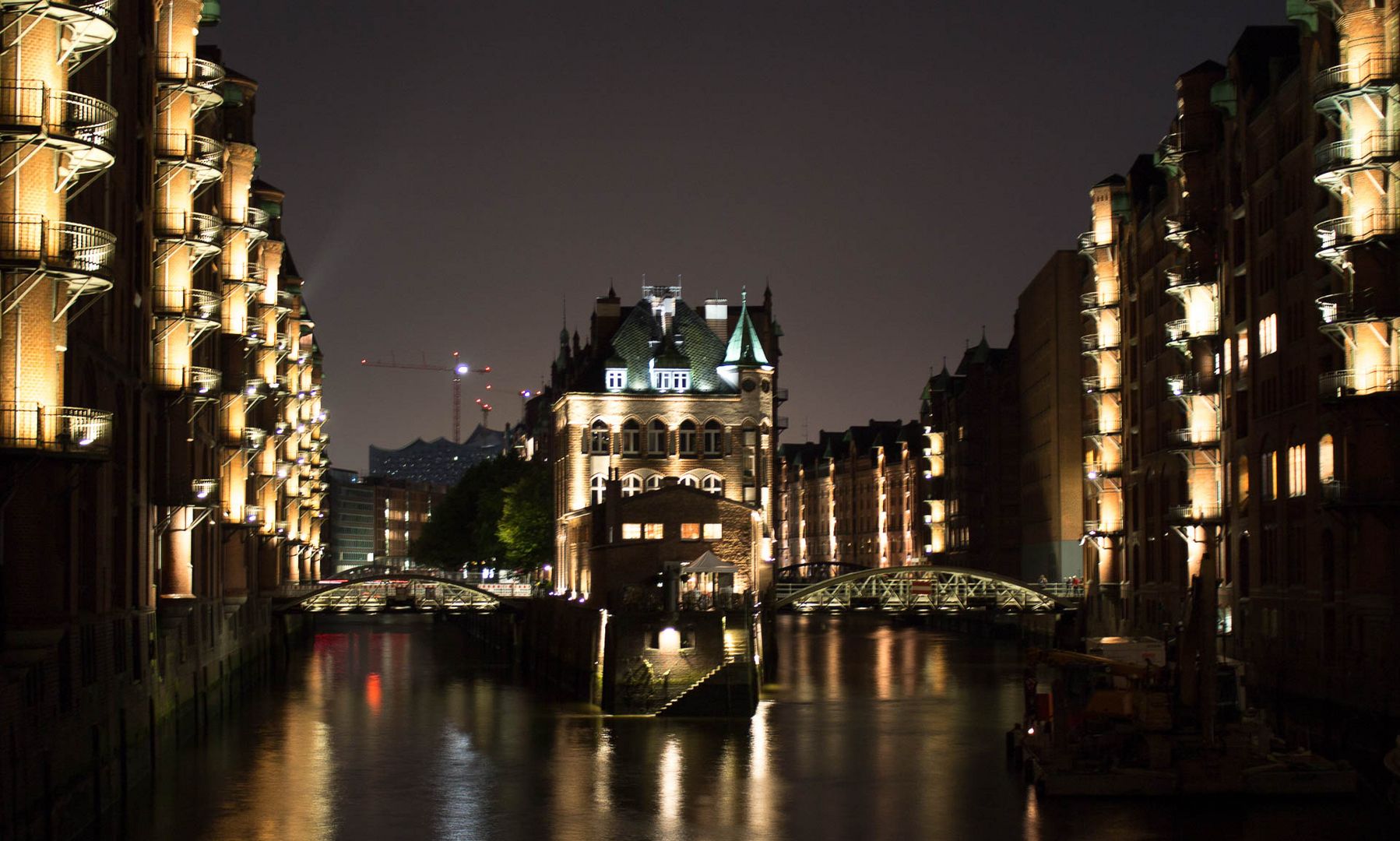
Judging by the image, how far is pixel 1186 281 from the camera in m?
78.0

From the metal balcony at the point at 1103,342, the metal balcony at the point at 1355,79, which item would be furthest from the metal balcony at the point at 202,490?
the metal balcony at the point at 1103,342

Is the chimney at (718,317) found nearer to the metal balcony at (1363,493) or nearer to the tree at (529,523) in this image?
the tree at (529,523)

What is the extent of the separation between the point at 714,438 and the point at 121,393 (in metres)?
57.2

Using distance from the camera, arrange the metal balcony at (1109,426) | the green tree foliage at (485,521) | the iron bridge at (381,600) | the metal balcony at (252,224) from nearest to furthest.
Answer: the metal balcony at (252,224) < the metal balcony at (1109,426) < the iron bridge at (381,600) < the green tree foliage at (485,521)

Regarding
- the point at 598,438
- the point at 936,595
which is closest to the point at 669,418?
the point at 598,438

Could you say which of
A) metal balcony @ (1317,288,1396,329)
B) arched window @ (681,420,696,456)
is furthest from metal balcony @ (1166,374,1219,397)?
arched window @ (681,420,696,456)

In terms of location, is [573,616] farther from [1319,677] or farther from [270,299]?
[1319,677]

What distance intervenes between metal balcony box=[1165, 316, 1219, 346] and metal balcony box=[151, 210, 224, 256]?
4084cm

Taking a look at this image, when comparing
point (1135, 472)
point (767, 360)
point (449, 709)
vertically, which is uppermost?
point (767, 360)

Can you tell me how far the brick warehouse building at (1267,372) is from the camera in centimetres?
5544

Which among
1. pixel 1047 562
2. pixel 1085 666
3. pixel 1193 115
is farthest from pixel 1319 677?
pixel 1047 562

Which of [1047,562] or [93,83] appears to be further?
[1047,562]

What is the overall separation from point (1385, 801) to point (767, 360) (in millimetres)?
67487

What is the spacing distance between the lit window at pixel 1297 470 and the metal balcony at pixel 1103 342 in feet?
99.5
